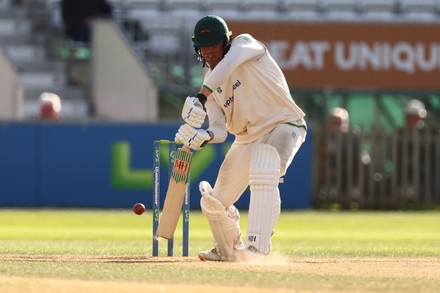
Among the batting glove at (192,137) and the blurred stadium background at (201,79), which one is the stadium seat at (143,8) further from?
the batting glove at (192,137)

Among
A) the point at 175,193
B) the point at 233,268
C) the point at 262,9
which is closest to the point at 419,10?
the point at 262,9

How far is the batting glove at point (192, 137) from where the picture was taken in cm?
955

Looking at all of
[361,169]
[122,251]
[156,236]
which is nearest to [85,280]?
[156,236]

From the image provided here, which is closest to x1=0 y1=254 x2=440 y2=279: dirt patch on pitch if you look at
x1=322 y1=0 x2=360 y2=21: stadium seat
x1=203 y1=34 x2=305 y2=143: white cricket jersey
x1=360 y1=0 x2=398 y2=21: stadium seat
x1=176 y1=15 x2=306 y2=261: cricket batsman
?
x1=176 y1=15 x2=306 y2=261: cricket batsman

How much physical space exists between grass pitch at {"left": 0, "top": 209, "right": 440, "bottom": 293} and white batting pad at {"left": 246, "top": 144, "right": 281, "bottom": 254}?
23 centimetres

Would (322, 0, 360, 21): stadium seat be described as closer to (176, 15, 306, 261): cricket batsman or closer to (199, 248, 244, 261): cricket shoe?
(176, 15, 306, 261): cricket batsman

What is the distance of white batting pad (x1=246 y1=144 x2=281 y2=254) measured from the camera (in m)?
9.47

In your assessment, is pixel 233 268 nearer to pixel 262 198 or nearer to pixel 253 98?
pixel 262 198

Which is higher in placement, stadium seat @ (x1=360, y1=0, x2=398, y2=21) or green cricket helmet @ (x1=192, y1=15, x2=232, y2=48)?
stadium seat @ (x1=360, y1=0, x2=398, y2=21)

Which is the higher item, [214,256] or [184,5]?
[184,5]

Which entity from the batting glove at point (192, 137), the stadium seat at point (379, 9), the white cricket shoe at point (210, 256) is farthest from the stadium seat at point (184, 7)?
the batting glove at point (192, 137)

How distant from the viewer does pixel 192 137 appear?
9.55 meters

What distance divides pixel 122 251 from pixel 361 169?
37.2ft

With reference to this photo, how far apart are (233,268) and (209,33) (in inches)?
74.4
